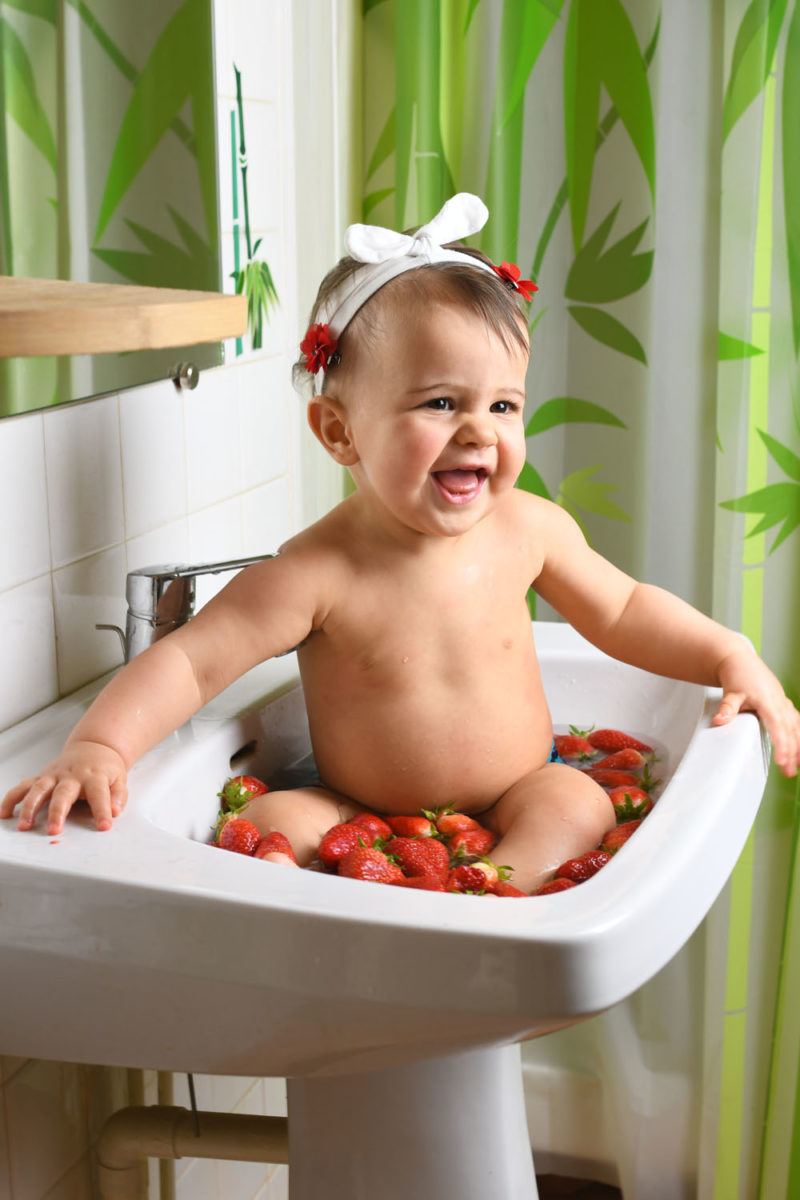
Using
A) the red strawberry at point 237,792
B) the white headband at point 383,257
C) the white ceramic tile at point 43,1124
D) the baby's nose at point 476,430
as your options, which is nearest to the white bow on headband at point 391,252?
the white headband at point 383,257

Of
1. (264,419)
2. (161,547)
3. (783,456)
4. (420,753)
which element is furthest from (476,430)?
(783,456)

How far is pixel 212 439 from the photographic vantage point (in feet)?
3.91

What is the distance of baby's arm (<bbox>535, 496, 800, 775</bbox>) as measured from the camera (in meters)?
0.98

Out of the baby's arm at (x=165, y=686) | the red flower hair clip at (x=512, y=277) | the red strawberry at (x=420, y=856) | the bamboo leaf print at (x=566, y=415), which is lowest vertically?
the red strawberry at (x=420, y=856)

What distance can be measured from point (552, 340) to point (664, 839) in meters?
0.80

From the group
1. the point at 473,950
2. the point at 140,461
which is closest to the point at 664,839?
the point at 473,950

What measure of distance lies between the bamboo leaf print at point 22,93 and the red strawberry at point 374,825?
1.87 feet

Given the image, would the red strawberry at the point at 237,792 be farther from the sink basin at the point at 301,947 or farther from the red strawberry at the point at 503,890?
the red strawberry at the point at 503,890

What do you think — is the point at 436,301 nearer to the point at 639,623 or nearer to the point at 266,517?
the point at 639,623

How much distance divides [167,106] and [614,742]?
2.28 ft

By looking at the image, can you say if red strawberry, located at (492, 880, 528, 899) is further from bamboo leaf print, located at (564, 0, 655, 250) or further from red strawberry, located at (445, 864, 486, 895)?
bamboo leaf print, located at (564, 0, 655, 250)

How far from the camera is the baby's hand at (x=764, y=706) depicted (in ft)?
3.05

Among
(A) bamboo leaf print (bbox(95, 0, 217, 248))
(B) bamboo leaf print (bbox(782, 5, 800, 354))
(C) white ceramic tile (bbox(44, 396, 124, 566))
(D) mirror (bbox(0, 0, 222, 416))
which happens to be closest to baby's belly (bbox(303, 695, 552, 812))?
(C) white ceramic tile (bbox(44, 396, 124, 566))

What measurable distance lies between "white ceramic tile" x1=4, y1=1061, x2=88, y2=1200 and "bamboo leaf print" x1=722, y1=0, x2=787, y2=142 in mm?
1080
